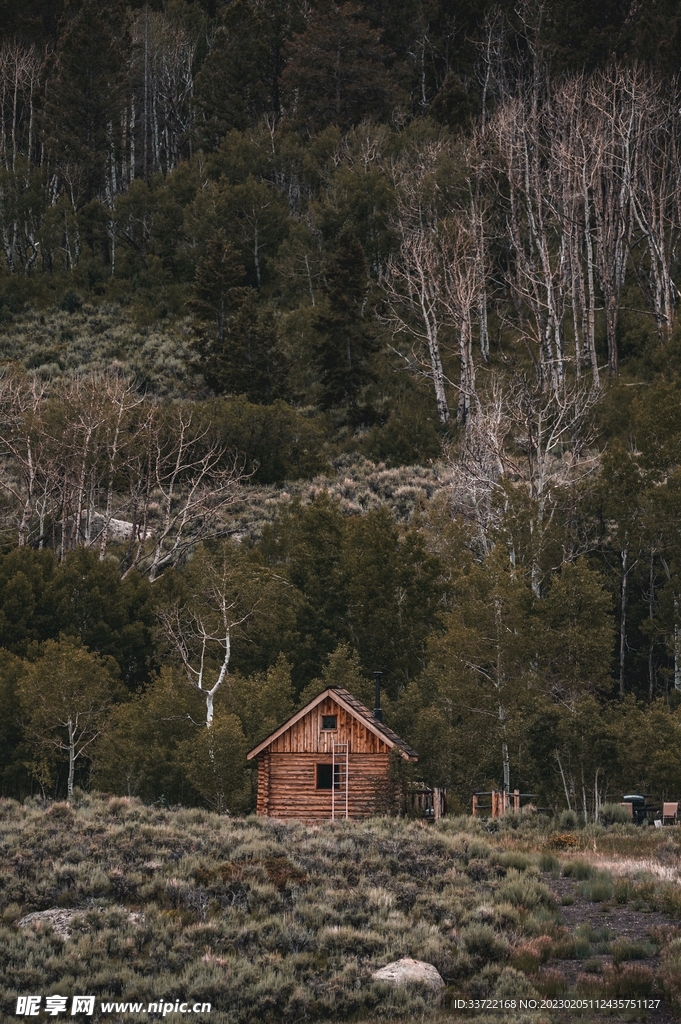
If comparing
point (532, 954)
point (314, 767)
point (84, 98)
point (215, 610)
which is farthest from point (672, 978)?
point (84, 98)

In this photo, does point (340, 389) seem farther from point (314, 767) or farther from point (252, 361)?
point (314, 767)

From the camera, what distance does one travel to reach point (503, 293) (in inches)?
3467

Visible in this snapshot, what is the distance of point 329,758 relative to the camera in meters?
42.4

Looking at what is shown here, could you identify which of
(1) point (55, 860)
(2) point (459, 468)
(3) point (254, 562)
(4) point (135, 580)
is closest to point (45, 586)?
(4) point (135, 580)

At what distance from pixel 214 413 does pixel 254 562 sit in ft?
55.6

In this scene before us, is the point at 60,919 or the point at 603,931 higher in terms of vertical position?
the point at 60,919

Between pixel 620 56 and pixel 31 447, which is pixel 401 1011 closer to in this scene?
pixel 31 447

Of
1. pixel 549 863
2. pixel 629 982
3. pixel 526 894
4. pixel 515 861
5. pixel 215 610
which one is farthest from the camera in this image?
pixel 215 610

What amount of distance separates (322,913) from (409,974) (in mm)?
4038

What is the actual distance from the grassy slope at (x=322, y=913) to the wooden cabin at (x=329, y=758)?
4.38m

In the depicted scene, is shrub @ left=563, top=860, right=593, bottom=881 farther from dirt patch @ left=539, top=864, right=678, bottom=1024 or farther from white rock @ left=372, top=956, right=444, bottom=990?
white rock @ left=372, top=956, right=444, bottom=990

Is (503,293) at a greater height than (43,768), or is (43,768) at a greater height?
(503,293)

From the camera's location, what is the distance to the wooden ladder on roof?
42219 millimetres

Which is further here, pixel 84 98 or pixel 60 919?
pixel 84 98
